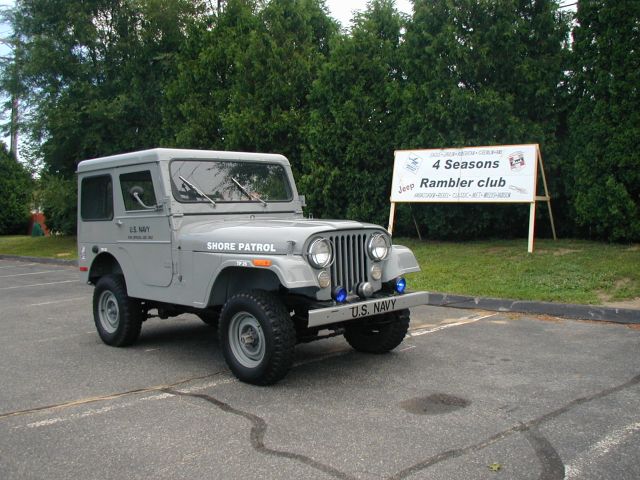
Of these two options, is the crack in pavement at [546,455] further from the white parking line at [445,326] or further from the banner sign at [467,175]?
the banner sign at [467,175]

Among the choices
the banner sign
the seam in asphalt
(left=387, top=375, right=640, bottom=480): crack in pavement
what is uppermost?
the banner sign

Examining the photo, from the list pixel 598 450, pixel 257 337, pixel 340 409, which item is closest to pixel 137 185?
pixel 257 337

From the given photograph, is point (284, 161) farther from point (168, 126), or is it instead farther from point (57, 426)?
point (168, 126)

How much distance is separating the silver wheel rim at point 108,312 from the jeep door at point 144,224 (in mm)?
653

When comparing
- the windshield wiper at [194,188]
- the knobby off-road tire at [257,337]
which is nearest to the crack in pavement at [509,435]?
the knobby off-road tire at [257,337]

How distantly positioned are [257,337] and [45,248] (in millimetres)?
19409

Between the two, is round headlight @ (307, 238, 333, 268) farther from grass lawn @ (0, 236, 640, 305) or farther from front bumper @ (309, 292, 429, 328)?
grass lawn @ (0, 236, 640, 305)

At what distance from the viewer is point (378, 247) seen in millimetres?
5801

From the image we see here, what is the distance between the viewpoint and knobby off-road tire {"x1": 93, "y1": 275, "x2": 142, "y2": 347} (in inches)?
269

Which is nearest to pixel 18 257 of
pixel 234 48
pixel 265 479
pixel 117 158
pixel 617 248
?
pixel 234 48

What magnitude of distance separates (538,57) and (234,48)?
811 centimetres

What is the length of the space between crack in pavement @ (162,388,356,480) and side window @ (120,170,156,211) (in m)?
2.10

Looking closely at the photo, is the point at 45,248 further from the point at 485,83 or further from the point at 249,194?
the point at 249,194

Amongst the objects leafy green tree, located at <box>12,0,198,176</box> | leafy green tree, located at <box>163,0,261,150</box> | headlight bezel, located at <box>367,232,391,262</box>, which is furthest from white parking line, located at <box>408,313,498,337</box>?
leafy green tree, located at <box>12,0,198,176</box>
